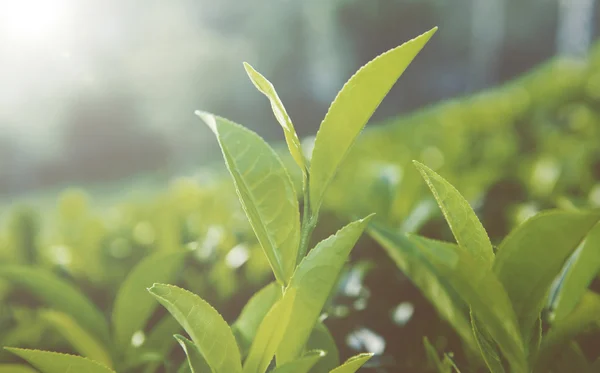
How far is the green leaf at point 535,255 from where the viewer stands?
0.56 metres

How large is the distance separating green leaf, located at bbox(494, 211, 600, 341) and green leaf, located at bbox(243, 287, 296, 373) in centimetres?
24

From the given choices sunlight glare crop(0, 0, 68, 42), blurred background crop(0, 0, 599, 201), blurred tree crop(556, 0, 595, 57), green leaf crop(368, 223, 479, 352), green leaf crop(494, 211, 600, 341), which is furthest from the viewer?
blurred background crop(0, 0, 599, 201)

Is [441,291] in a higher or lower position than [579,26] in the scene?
higher

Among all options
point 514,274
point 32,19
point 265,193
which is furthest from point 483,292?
point 32,19

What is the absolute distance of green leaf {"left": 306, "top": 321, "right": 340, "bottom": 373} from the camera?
74 centimetres

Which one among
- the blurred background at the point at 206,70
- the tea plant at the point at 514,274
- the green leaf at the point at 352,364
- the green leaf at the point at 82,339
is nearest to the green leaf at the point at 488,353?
the tea plant at the point at 514,274

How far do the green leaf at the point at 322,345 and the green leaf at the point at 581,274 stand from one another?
28cm

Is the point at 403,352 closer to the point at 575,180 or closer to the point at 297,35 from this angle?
the point at 575,180

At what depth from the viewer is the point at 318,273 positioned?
614 mm

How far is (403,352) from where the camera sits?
95 cm

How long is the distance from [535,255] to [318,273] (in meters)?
0.23

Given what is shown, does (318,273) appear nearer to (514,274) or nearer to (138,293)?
(514,274)

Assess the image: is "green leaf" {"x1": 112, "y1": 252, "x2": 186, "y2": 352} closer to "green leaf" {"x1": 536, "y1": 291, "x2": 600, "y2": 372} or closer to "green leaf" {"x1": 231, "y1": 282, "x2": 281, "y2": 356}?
"green leaf" {"x1": 231, "y1": 282, "x2": 281, "y2": 356}

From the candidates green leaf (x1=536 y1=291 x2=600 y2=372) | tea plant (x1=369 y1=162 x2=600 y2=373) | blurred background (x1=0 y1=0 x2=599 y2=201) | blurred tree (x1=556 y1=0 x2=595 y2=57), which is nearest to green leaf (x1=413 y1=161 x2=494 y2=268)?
tea plant (x1=369 y1=162 x2=600 y2=373)
